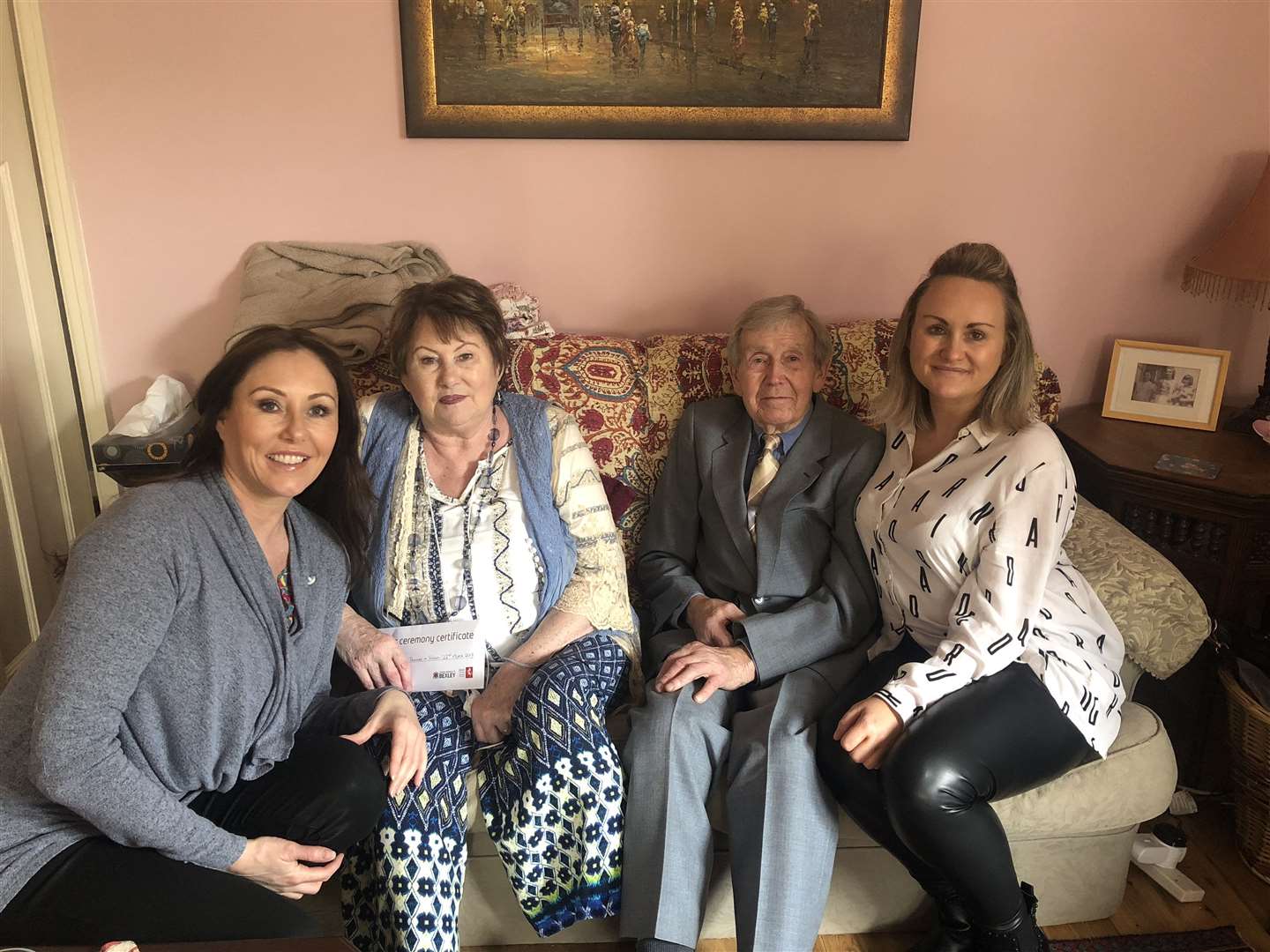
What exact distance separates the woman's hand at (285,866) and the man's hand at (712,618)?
2.54 feet

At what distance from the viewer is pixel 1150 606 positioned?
1.74 meters

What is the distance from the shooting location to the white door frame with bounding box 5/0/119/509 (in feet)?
6.95

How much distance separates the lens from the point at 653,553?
2.00m

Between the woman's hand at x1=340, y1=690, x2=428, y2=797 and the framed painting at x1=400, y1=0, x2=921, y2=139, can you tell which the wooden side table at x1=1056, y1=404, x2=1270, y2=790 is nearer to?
the framed painting at x1=400, y1=0, x2=921, y2=139

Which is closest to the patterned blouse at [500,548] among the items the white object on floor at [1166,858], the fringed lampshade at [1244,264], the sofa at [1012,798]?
the sofa at [1012,798]

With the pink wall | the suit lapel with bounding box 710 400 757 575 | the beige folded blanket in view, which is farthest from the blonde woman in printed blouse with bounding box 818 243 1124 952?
the beige folded blanket

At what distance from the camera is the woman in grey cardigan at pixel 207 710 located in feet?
3.93

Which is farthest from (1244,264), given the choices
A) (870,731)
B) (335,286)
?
(335,286)

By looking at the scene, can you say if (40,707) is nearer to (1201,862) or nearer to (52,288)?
(52,288)

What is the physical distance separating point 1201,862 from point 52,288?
9.65ft

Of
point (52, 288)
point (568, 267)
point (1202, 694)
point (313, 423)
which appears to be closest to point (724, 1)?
point (568, 267)

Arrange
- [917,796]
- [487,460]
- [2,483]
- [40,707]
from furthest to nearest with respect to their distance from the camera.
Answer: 1. [2,483]
2. [487,460]
3. [917,796]
4. [40,707]

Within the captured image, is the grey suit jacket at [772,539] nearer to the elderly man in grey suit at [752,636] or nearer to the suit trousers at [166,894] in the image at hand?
the elderly man in grey suit at [752,636]

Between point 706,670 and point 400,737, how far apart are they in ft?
1.81
